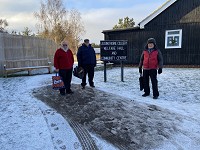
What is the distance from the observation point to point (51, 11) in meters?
33.9

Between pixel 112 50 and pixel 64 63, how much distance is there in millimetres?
3216

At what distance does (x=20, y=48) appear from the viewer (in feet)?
45.4

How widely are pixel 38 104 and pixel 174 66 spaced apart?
40.7 ft

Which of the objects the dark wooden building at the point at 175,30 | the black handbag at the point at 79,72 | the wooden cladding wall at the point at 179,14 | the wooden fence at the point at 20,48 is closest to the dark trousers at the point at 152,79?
the black handbag at the point at 79,72

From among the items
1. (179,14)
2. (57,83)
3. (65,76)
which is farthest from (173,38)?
(57,83)

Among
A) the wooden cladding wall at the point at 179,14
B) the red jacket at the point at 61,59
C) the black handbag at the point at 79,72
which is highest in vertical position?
the wooden cladding wall at the point at 179,14

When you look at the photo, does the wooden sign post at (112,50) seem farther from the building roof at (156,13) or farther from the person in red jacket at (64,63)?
the building roof at (156,13)

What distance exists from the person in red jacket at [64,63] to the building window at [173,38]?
10.8 metres

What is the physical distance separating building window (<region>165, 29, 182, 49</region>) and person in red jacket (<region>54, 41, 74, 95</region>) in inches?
427

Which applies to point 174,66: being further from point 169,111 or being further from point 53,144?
point 53,144

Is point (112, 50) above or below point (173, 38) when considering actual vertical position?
below

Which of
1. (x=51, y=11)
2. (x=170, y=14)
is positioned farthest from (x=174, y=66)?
(x=51, y=11)

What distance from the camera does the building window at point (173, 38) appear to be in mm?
16031

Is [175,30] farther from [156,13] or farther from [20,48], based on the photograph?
[20,48]
